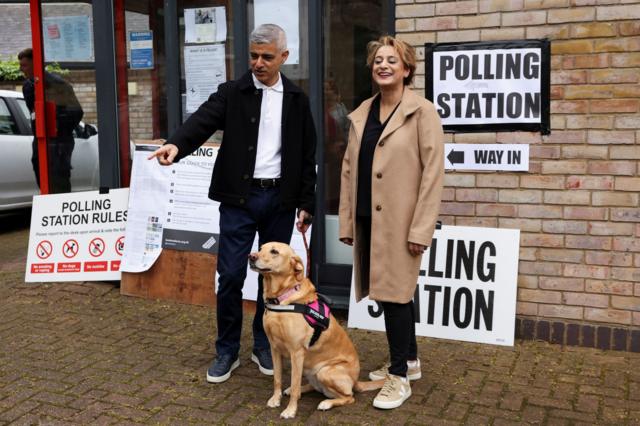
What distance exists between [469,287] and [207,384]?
1880 millimetres

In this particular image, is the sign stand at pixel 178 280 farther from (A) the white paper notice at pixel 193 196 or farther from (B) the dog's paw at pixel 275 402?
(B) the dog's paw at pixel 275 402

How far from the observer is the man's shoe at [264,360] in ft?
14.3

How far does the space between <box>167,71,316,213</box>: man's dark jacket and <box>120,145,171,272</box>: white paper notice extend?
176 centimetres

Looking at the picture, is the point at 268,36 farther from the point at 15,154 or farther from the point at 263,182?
the point at 15,154

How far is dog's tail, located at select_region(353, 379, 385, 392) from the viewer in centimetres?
397

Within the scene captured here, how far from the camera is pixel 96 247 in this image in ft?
20.6

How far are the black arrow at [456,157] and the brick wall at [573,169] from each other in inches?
3.2

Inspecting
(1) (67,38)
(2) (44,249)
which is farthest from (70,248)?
(1) (67,38)

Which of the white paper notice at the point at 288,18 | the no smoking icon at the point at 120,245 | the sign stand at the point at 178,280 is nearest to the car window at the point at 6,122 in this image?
the no smoking icon at the point at 120,245

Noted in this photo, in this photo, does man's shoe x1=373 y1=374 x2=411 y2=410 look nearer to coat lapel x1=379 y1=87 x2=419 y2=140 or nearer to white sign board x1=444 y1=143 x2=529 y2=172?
coat lapel x1=379 y1=87 x2=419 y2=140

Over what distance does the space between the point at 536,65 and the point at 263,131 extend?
6.18ft

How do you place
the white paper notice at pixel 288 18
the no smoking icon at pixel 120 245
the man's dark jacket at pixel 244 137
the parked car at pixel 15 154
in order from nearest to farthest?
the man's dark jacket at pixel 244 137
the white paper notice at pixel 288 18
the no smoking icon at pixel 120 245
the parked car at pixel 15 154

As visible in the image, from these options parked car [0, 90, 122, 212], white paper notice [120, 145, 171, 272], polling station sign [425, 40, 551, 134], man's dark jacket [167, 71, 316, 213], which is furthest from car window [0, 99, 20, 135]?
polling station sign [425, 40, 551, 134]

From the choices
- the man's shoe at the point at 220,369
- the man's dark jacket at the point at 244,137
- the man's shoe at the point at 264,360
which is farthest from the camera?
the man's shoe at the point at 264,360
